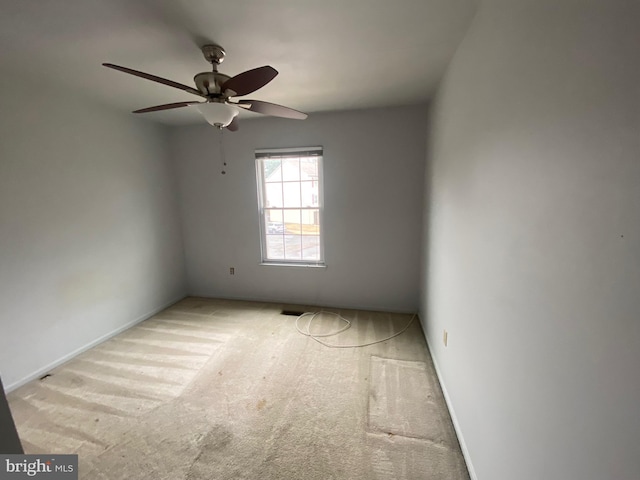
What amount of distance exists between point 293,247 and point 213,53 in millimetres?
2322

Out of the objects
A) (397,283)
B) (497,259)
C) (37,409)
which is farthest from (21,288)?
(397,283)

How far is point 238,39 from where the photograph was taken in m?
1.58

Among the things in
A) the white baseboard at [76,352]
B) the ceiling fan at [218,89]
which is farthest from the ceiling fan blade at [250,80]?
the white baseboard at [76,352]

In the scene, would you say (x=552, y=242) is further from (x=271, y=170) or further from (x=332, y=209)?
(x=271, y=170)

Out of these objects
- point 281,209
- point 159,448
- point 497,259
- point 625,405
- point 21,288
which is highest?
point 281,209

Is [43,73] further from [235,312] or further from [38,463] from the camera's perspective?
[235,312]

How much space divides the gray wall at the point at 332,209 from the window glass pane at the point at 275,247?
0.17 m

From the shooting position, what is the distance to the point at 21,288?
82.3 inches

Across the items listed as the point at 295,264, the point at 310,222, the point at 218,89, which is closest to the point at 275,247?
the point at 295,264

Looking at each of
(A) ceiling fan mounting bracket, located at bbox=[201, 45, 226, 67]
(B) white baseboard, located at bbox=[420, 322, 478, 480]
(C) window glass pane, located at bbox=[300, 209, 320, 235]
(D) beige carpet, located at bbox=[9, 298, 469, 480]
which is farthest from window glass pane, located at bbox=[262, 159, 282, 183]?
(B) white baseboard, located at bbox=[420, 322, 478, 480]

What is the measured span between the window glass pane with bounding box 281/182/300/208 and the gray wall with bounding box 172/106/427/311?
41cm

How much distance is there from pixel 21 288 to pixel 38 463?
149 centimetres

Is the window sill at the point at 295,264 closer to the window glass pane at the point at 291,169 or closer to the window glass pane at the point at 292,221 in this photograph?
the window glass pane at the point at 292,221

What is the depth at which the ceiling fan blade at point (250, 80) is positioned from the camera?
132 cm
